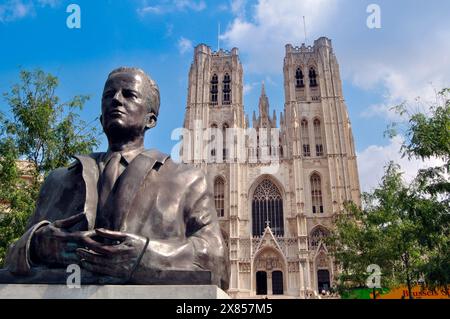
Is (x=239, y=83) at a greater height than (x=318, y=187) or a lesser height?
greater

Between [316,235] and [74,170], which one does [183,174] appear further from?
[316,235]

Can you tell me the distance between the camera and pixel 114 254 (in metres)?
2.23

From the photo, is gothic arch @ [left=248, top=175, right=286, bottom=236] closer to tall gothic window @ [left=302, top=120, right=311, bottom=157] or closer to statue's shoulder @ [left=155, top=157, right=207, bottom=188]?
tall gothic window @ [left=302, top=120, right=311, bottom=157]

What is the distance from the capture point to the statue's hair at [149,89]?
3021mm

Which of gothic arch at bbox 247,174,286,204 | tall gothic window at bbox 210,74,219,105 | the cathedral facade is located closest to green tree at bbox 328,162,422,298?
the cathedral facade

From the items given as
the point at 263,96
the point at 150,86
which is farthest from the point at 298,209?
the point at 150,86

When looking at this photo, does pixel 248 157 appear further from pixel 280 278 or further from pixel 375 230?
pixel 375 230

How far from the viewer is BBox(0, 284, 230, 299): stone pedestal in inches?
85.8

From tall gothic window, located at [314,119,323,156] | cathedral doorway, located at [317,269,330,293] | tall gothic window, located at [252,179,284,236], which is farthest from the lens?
tall gothic window, located at [314,119,323,156]

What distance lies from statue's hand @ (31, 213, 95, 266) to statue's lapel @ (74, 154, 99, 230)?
0.24ft

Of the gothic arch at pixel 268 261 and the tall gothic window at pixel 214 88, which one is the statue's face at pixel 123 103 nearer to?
the gothic arch at pixel 268 261

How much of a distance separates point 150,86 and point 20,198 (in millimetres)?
7434
